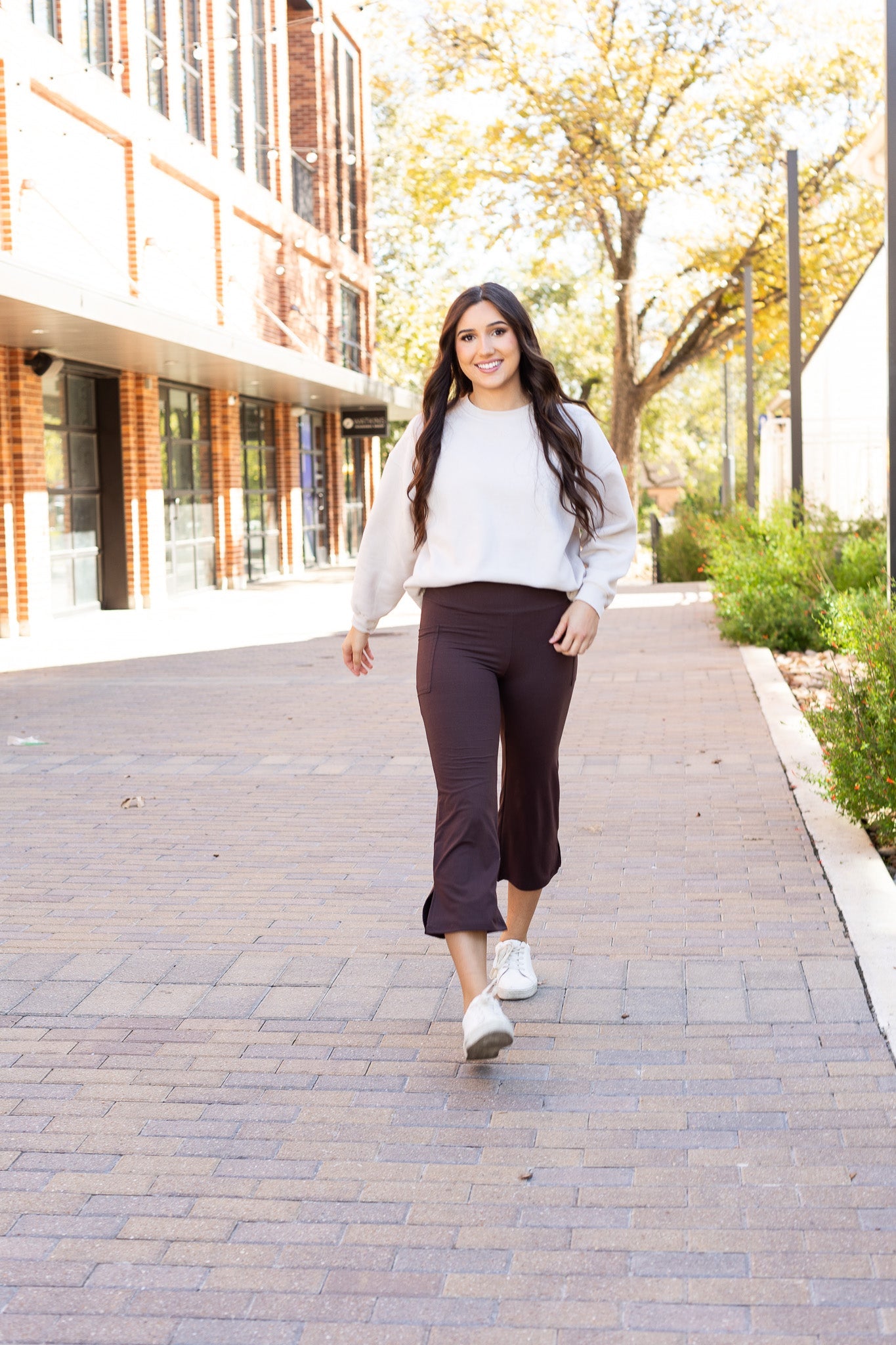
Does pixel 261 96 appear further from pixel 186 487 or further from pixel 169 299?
pixel 186 487

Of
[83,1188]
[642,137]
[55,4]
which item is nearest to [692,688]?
[83,1188]

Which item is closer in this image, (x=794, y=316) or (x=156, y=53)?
(x=794, y=316)

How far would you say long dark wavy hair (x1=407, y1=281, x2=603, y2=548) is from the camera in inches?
157

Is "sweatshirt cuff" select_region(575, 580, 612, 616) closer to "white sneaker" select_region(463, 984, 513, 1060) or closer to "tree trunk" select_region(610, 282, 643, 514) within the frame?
"white sneaker" select_region(463, 984, 513, 1060)

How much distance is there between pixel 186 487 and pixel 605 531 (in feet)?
65.4

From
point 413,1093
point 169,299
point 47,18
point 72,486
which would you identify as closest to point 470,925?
point 413,1093

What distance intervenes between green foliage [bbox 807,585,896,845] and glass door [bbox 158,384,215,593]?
16.8 metres

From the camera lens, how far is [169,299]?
22.0 metres

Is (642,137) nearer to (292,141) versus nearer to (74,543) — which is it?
(292,141)

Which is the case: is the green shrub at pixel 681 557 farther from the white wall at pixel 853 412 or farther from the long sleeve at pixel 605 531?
the long sleeve at pixel 605 531

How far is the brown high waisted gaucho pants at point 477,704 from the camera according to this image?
3910 millimetres

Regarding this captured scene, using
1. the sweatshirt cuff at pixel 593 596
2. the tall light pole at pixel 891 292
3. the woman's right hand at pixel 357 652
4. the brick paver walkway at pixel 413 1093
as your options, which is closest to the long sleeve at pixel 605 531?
the sweatshirt cuff at pixel 593 596

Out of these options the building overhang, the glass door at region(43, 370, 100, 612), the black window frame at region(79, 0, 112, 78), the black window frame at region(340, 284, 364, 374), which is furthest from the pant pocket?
the black window frame at region(340, 284, 364, 374)

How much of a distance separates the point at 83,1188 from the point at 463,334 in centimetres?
220
